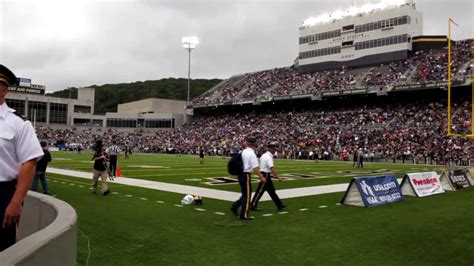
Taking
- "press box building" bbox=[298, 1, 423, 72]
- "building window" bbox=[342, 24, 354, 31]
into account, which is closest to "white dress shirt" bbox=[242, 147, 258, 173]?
"press box building" bbox=[298, 1, 423, 72]

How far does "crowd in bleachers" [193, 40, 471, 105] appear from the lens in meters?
52.0

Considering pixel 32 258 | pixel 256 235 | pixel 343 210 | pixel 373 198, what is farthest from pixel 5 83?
pixel 373 198

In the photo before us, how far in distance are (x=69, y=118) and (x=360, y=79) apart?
179ft

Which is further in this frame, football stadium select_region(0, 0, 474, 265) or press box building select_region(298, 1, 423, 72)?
press box building select_region(298, 1, 423, 72)

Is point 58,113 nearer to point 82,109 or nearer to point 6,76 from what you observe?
point 82,109

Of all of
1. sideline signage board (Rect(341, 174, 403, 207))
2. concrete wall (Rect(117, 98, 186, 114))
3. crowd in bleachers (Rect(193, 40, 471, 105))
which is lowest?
sideline signage board (Rect(341, 174, 403, 207))

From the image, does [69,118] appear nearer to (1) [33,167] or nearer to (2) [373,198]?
(2) [373,198]

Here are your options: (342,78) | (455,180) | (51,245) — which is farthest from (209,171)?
(342,78)

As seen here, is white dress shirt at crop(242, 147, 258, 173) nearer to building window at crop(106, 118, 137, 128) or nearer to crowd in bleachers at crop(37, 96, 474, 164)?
crowd in bleachers at crop(37, 96, 474, 164)

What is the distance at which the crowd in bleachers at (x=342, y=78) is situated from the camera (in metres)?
52.0

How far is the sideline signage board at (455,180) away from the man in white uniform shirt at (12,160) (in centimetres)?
1506

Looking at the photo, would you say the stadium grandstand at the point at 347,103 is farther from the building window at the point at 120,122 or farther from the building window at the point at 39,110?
the building window at the point at 120,122

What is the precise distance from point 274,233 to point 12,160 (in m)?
5.14

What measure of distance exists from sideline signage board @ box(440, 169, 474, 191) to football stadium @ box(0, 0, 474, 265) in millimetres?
60
